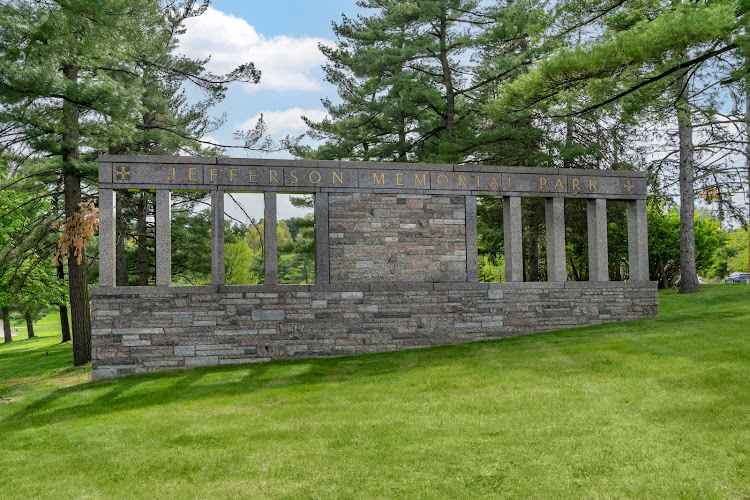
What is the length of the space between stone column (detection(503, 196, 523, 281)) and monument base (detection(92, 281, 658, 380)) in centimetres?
30

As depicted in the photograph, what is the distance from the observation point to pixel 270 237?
403 inches

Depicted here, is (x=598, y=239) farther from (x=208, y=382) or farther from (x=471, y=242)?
(x=208, y=382)

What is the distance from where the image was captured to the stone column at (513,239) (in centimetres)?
1126

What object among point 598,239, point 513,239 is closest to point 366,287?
point 513,239

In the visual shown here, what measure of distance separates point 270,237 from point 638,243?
764 centimetres

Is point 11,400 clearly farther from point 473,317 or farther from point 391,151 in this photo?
point 391,151

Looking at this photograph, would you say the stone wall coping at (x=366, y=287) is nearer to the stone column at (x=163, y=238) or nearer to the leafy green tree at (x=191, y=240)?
the stone column at (x=163, y=238)

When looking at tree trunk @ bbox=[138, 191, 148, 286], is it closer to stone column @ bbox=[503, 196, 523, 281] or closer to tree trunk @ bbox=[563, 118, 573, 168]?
stone column @ bbox=[503, 196, 523, 281]

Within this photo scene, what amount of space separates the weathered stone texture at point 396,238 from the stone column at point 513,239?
3.34ft

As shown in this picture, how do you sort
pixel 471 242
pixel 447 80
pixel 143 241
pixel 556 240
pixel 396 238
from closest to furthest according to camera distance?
pixel 396 238, pixel 471 242, pixel 556 240, pixel 143 241, pixel 447 80

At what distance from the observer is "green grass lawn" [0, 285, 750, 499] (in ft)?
15.8

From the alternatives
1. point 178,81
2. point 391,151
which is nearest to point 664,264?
point 391,151

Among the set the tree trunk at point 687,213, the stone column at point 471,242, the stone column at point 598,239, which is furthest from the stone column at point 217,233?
the tree trunk at point 687,213

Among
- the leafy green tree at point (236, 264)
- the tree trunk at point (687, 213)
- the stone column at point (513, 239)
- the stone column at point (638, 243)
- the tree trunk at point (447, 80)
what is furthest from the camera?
the leafy green tree at point (236, 264)
